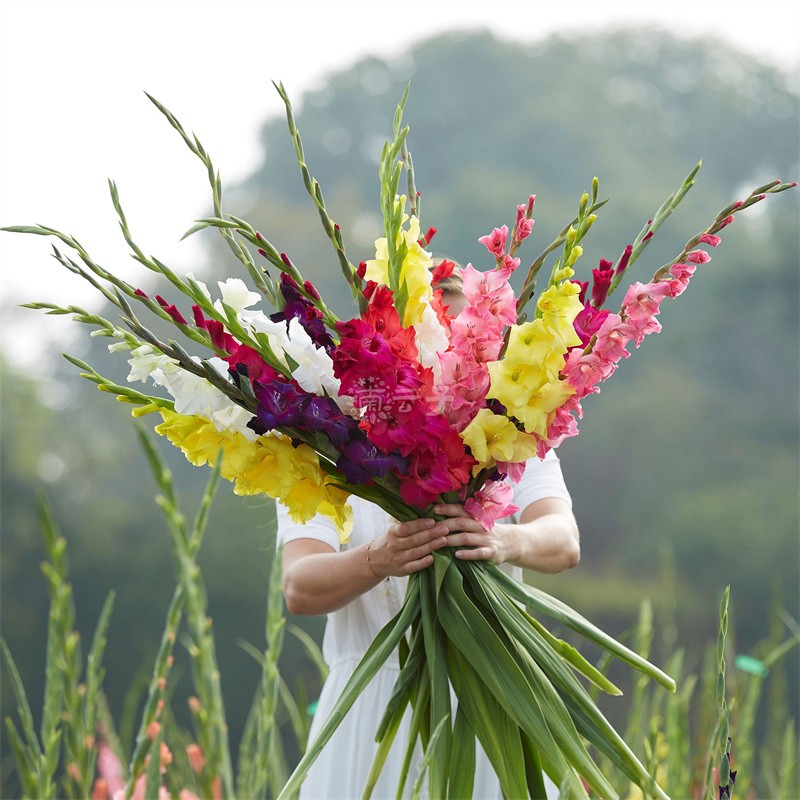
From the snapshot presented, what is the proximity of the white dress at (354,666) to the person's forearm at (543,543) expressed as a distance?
0.11 meters

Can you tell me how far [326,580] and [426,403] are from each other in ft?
1.15

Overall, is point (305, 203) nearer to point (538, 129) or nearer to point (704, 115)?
point (538, 129)

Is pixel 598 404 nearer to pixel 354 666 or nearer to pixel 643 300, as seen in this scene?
pixel 354 666

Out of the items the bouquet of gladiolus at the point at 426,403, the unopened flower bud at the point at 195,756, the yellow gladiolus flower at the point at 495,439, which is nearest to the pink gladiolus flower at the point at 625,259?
the bouquet of gladiolus at the point at 426,403

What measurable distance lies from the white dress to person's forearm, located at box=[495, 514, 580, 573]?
0.11 meters

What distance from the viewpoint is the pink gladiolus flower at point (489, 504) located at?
1327mm

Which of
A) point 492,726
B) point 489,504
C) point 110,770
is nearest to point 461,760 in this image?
point 492,726

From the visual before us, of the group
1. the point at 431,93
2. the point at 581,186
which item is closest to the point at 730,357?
the point at 581,186

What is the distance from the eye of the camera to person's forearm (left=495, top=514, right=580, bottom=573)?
140cm

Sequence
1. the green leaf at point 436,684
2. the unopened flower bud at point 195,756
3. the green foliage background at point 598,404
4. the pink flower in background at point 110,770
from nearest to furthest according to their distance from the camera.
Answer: the green leaf at point 436,684
the unopened flower bud at point 195,756
the pink flower in background at point 110,770
the green foliage background at point 598,404

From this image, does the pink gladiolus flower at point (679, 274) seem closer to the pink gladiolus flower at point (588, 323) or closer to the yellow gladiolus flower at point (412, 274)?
the pink gladiolus flower at point (588, 323)

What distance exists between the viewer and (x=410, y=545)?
1.29m

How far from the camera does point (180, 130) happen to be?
1229 millimetres

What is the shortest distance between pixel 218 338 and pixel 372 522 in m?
0.58
